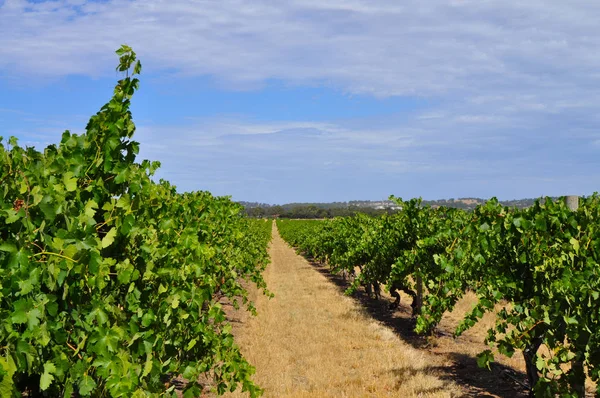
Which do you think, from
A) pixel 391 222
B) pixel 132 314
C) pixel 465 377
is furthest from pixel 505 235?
pixel 391 222

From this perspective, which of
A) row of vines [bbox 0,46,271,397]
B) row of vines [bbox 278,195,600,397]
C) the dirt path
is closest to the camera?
row of vines [bbox 0,46,271,397]

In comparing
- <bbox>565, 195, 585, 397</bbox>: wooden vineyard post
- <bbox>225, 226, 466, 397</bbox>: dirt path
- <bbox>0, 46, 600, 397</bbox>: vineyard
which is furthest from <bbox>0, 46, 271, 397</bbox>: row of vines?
<bbox>565, 195, 585, 397</bbox>: wooden vineyard post

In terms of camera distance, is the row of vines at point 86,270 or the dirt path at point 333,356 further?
the dirt path at point 333,356

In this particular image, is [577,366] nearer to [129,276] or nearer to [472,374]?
[472,374]

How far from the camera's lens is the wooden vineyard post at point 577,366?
5523 millimetres

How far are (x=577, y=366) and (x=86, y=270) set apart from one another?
16.8 ft

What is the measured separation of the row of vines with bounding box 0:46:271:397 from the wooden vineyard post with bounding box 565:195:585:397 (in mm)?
3514

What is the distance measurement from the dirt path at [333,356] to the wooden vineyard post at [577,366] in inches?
72.5

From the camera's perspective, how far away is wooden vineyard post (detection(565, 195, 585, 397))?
18.1 ft

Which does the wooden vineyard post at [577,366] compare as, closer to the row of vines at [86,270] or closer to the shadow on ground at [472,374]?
the shadow on ground at [472,374]

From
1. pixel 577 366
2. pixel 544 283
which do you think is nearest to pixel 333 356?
pixel 544 283

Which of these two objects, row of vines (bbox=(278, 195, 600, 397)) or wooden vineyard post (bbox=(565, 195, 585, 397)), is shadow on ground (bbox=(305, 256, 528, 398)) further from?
wooden vineyard post (bbox=(565, 195, 585, 397))

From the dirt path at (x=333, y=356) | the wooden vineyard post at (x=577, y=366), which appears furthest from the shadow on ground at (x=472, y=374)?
the wooden vineyard post at (x=577, y=366)

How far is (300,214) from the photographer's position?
442 feet
